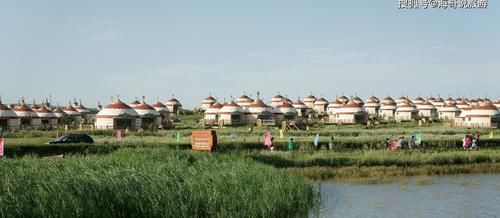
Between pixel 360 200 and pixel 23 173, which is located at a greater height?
pixel 23 173

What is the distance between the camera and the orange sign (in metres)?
43.0

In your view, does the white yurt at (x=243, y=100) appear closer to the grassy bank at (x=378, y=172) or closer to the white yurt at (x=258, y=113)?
the white yurt at (x=258, y=113)

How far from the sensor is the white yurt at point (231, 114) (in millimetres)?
105062

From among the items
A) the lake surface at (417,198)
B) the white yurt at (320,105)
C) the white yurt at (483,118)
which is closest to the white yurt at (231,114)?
the white yurt at (483,118)

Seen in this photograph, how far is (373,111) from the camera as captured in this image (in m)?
140

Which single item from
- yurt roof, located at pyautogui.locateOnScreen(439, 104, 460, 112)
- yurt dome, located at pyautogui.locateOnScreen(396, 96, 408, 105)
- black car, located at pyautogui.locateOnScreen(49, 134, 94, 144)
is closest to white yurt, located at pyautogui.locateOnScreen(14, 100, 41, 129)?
black car, located at pyautogui.locateOnScreen(49, 134, 94, 144)

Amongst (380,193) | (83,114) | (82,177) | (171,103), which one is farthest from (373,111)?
(82,177)

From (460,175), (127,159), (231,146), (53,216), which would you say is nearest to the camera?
(53,216)

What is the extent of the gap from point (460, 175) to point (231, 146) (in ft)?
53.9

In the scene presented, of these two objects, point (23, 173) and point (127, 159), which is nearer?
point (23, 173)

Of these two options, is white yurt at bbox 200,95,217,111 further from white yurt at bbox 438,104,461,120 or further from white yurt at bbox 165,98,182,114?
white yurt at bbox 438,104,461,120

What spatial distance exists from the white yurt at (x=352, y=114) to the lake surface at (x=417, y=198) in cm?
6993

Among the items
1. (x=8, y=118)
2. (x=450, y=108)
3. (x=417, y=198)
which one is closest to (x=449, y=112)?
(x=450, y=108)

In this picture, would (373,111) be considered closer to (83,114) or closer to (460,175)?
(83,114)
